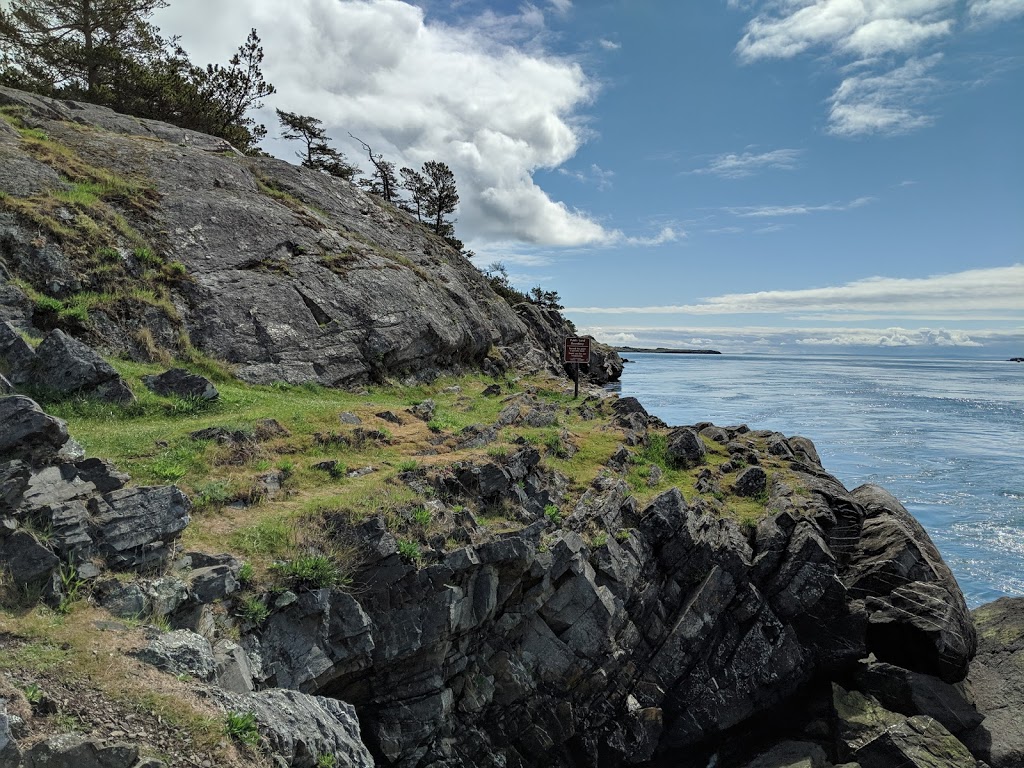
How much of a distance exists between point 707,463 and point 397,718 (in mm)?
13851

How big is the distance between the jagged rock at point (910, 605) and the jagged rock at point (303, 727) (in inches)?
539

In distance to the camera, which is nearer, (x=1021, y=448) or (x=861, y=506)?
(x=861, y=506)

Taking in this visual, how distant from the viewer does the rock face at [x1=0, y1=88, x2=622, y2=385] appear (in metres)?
20.2

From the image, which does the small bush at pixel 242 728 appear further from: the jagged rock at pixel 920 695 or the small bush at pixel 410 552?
the jagged rock at pixel 920 695

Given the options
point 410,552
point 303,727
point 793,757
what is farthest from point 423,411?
point 793,757

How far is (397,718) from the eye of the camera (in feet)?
35.5

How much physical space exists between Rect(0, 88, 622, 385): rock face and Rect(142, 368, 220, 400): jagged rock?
11.6 feet

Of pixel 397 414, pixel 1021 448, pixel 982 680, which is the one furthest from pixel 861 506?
pixel 1021 448

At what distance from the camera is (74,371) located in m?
14.7

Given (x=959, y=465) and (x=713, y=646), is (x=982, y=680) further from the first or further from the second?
(x=959, y=465)

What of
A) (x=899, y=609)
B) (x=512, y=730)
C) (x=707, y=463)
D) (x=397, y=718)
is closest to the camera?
(x=397, y=718)

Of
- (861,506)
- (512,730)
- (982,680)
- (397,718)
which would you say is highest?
(861,506)

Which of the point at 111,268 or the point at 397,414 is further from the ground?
the point at 111,268

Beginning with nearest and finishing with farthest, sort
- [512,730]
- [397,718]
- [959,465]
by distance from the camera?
1. [397,718]
2. [512,730]
3. [959,465]
